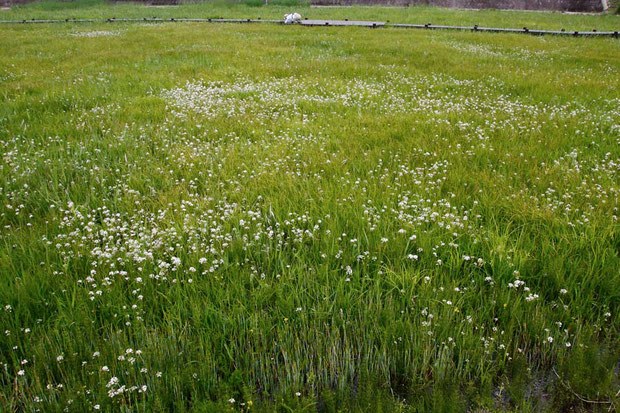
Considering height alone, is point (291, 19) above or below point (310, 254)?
above

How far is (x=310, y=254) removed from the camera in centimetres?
410

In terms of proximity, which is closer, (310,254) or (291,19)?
(310,254)

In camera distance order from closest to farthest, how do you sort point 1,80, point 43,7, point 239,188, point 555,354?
1. point 555,354
2. point 239,188
3. point 1,80
4. point 43,7

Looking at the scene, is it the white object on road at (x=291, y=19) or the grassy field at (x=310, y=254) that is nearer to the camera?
the grassy field at (x=310, y=254)

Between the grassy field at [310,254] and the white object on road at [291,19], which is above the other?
the white object on road at [291,19]

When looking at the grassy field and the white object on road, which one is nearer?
the grassy field

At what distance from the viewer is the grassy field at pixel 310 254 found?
282cm

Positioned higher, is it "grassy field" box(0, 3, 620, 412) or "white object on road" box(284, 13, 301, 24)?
"white object on road" box(284, 13, 301, 24)

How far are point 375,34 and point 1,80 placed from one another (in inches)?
591

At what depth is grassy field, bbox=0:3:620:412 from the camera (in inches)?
111

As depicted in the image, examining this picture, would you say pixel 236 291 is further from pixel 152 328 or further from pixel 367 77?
pixel 367 77

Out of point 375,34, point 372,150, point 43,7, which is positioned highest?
point 43,7

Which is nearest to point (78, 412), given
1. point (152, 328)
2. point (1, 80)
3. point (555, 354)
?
point (152, 328)

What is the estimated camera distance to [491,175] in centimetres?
554
